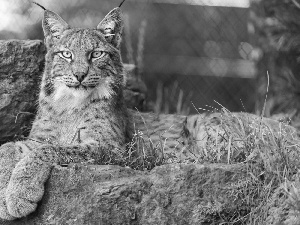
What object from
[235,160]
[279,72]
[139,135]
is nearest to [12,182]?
[139,135]

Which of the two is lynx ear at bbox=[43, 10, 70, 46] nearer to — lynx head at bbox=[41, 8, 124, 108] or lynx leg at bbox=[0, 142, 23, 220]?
lynx head at bbox=[41, 8, 124, 108]

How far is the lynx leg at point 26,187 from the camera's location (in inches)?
215

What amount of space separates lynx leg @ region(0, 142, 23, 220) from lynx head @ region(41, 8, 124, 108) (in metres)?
0.74

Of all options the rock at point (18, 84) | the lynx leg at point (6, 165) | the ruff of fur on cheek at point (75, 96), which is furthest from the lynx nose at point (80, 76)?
the rock at point (18, 84)

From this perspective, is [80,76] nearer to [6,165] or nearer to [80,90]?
[80,90]

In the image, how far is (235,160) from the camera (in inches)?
230

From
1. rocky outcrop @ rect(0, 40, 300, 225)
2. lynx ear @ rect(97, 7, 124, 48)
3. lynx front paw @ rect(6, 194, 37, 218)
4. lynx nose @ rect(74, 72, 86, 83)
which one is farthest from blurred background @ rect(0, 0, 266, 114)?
lynx front paw @ rect(6, 194, 37, 218)

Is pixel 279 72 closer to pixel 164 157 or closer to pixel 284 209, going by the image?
pixel 164 157

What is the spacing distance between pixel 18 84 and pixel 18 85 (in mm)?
10

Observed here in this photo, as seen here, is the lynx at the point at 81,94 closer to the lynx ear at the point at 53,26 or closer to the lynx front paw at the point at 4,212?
the lynx ear at the point at 53,26

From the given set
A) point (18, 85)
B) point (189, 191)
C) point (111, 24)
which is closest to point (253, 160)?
point (189, 191)

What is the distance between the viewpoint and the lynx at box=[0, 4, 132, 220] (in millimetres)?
6516

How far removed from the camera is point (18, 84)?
750 centimetres

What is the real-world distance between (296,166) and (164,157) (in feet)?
3.52
